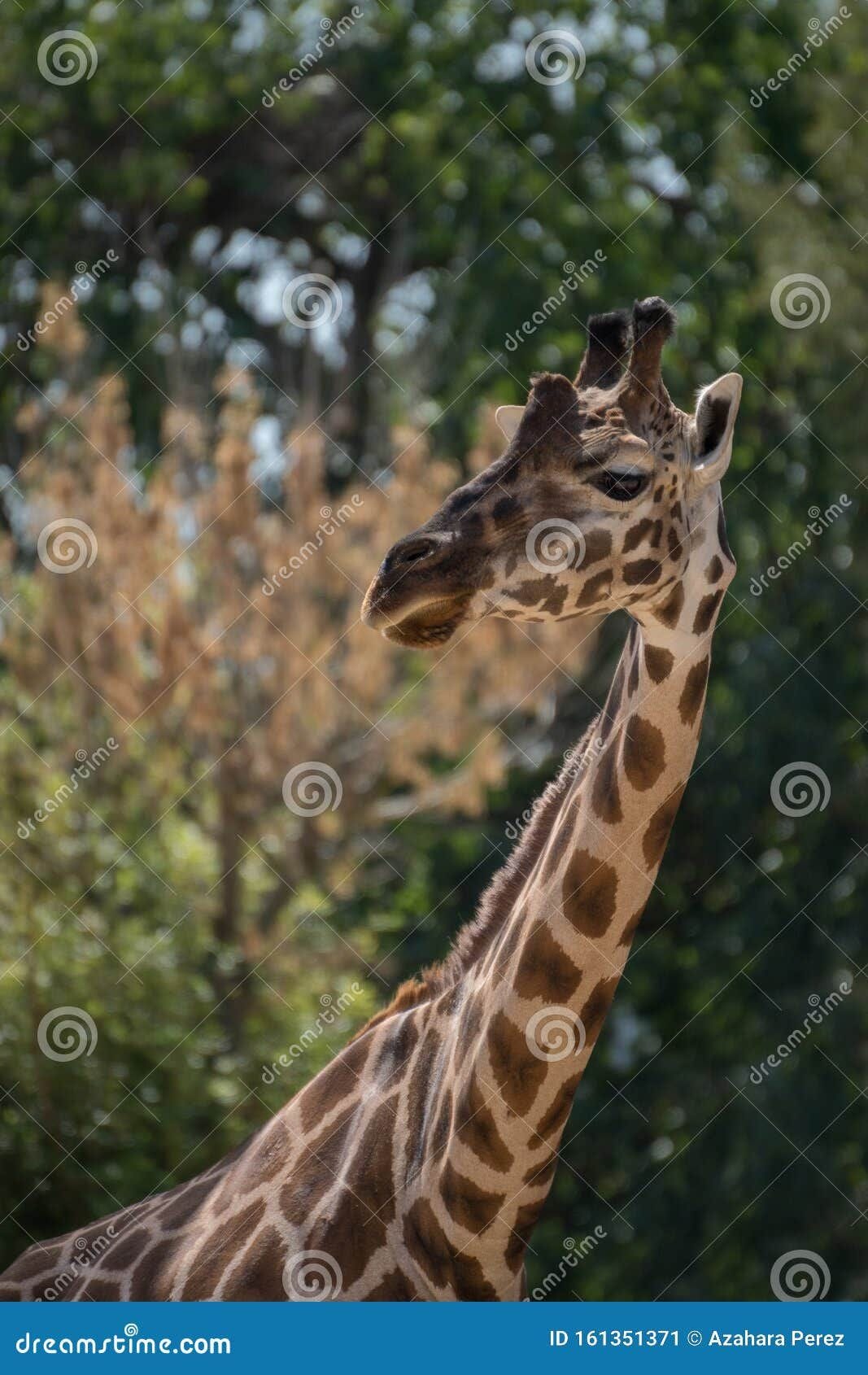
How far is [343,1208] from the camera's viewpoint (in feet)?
13.8

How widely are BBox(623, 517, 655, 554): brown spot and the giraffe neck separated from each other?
0.44 feet

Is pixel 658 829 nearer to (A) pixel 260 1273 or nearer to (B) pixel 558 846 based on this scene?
(B) pixel 558 846

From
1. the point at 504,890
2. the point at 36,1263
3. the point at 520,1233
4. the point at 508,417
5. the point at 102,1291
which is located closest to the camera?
the point at 520,1233

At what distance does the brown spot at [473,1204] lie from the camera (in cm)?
389

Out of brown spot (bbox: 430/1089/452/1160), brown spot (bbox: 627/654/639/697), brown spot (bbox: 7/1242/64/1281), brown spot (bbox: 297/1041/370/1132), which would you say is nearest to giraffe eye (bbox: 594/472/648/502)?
brown spot (bbox: 627/654/639/697)

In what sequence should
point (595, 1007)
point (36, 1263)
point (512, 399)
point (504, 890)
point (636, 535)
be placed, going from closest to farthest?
point (636, 535), point (595, 1007), point (504, 890), point (36, 1263), point (512, 399)

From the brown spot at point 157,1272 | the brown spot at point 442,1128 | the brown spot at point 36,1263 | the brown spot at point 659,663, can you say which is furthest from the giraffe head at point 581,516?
the brown spot at point 36,1263

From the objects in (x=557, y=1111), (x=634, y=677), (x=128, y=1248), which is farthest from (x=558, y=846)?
(x=128, y=1248)

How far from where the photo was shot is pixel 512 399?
14797mm

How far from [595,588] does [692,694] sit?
12.0 inches

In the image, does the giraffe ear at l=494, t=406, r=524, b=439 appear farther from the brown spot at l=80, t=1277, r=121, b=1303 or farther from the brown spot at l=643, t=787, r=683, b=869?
the brown spot at l=80, t=1277, r=121, b=1303

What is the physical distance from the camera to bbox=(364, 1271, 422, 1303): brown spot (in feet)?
13.3

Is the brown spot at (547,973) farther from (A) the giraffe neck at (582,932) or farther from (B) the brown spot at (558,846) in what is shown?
(B) the brown spot at (558,846)

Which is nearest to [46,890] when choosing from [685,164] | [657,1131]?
[657,1131]
